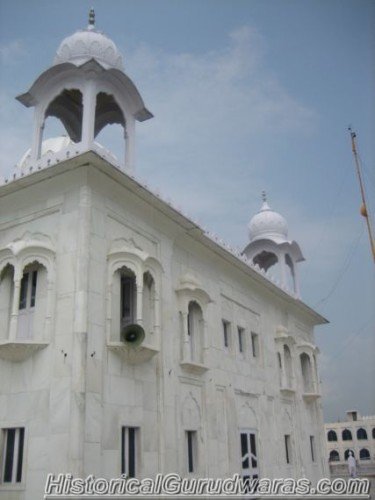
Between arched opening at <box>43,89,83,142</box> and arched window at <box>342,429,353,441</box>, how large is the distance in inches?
2153

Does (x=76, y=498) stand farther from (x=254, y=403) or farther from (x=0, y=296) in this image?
(x=254, y=403)

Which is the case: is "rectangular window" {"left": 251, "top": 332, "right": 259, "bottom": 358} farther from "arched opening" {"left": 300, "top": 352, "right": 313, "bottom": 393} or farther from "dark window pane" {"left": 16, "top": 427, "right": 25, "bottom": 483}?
"dark window pane" {"left": 16, "top": 427, "right": 25, "bottom": 483}

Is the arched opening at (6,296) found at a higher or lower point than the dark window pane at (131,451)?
higher

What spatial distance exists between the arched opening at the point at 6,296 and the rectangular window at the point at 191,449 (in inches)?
212

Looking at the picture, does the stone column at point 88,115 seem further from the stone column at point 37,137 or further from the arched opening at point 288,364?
the arched opening at point 288,364

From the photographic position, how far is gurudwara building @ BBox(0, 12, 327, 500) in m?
10.1

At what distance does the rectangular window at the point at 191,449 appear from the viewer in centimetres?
1305

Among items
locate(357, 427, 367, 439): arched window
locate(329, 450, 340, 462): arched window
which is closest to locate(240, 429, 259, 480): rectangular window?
locate(357, 427, 367, 439): arched window

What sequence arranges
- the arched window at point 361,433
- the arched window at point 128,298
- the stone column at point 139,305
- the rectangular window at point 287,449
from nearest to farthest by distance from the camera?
1. the stone column at point 139,305
2. the arched window at point 128,298
3. the rectangular window at point 287,449
4. the arched window at point 361,433

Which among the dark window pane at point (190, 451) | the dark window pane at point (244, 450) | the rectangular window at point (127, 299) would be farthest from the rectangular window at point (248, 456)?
the rectangular window at point (127, 299)

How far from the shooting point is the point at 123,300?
494 inches

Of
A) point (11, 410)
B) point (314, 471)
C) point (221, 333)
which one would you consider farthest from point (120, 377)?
point (314, 471)

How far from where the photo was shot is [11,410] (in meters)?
10.5

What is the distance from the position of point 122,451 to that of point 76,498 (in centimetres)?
178
